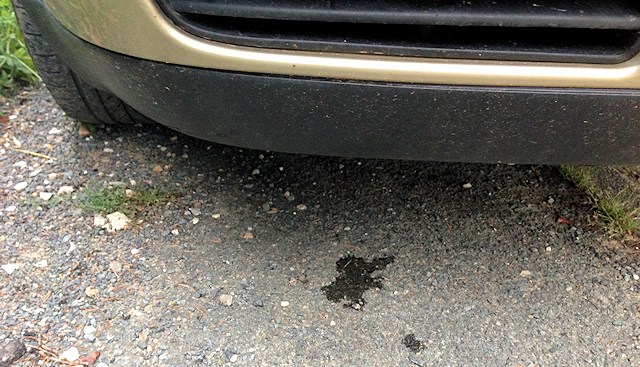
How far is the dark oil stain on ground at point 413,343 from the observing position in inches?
68.4

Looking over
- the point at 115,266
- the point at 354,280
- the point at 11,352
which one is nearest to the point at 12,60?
the point at 115,266

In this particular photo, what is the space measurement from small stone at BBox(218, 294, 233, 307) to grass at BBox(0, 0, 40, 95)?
1560 millimetres

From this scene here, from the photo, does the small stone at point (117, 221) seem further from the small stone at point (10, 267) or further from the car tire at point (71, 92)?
the car tire at point (71, 92)

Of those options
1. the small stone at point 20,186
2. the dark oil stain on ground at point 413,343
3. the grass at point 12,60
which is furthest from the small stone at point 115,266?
the grass at point 12,60

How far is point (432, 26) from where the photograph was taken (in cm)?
135

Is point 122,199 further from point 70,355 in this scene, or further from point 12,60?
point 12,60

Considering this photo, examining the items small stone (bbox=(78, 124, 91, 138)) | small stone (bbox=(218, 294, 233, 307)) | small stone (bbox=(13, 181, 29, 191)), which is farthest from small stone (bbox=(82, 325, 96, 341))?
A: small stone (bbox=(78, 124, 91, 138))

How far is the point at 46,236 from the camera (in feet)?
6.81

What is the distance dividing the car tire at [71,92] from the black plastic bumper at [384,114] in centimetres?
60

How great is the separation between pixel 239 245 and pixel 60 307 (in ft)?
1.86

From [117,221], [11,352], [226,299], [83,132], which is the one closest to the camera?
[11,352]

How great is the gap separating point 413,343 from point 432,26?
2.92ft

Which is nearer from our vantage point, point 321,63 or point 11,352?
point 321,63

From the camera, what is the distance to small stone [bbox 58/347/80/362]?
5.58ft
